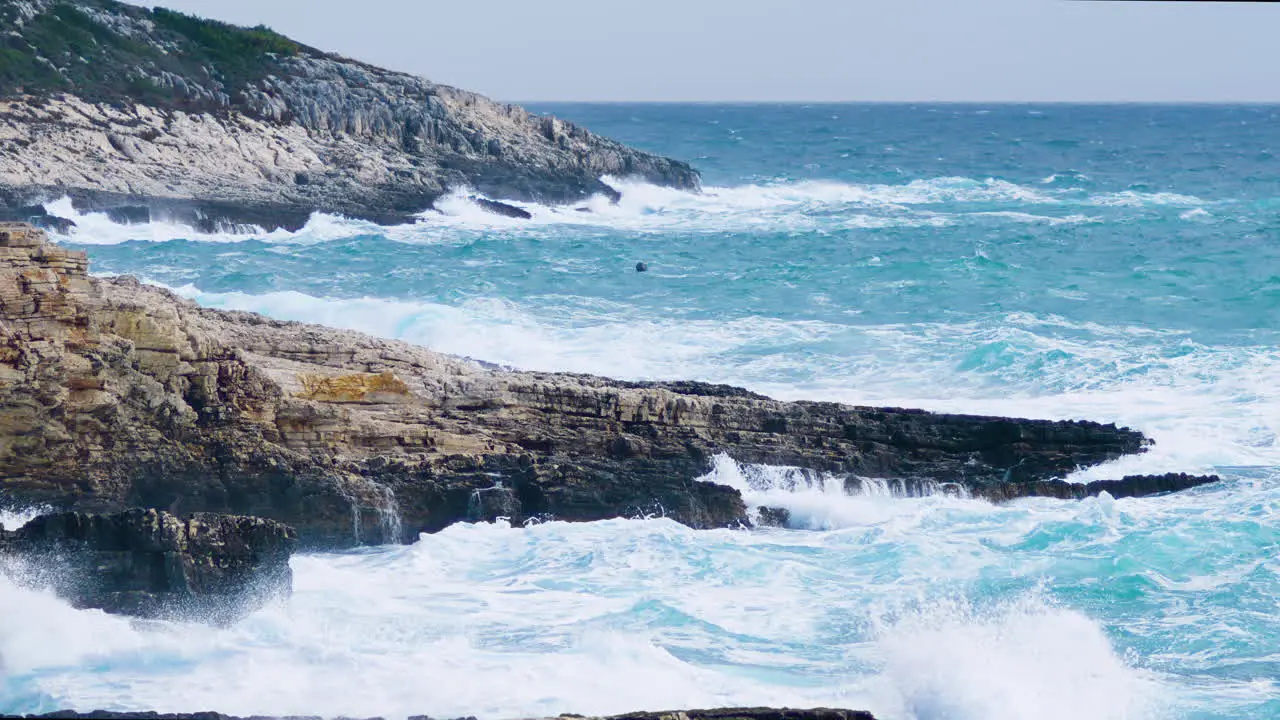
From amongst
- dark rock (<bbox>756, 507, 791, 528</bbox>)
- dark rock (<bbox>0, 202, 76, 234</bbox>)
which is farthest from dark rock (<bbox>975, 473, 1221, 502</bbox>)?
dark rock (<bbox>0, 202, 76, 234</bbox>)

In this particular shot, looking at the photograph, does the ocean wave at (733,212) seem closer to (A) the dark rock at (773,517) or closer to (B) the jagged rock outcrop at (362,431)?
(B) the jagged rock outcrop at (362,431)

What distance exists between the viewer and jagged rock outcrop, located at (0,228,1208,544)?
14688mm

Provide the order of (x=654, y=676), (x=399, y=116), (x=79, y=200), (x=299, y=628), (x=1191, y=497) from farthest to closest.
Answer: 1. (x=399, y=116)
2. (x=79, y=200)
3. (x=1191, y=497)
4. (x=299, y=628)
5. (x=654, y=676)

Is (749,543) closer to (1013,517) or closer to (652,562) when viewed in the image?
(652,562)

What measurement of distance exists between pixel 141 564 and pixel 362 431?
10.9 ft

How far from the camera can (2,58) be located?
50.1 m

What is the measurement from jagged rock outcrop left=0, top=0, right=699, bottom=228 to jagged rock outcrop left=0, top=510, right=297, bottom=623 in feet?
97.0

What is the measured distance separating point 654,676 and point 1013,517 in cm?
598

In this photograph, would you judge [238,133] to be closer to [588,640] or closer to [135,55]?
[135,55]

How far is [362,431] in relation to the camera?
15711mm

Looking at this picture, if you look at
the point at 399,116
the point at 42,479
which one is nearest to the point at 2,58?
the point at 399,116

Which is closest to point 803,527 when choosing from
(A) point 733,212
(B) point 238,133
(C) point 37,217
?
(C) point 37,217

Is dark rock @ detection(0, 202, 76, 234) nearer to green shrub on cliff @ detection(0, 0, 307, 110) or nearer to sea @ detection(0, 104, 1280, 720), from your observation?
sea @ detection(0, 104, 1280, 720)

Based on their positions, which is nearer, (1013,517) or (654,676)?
(654,676)
